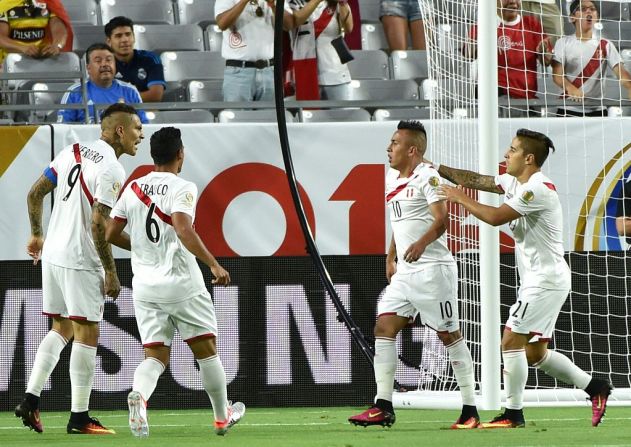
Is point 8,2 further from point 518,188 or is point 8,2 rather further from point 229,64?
point 518,188

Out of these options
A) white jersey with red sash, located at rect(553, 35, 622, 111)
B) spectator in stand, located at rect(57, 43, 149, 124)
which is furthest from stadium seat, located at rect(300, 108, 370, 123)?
white jersey with red sash, located at rect(553, 35, 622, 111)

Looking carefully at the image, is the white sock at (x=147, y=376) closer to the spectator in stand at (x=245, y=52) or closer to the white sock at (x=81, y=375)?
the white sock at (x=81, y=375)

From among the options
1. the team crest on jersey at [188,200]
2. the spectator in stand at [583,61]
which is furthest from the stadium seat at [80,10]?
the team crest on jersey at [188,200]

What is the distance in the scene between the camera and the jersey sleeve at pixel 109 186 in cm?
758

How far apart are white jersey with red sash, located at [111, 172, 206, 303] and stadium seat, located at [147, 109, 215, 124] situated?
153 inches

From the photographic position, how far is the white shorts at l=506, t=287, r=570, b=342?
7.61 m

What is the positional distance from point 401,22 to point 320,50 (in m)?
2.20

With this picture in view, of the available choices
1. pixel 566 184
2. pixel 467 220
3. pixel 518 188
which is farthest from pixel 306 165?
pixel 518 188

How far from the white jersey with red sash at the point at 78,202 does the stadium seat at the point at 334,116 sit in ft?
12.3

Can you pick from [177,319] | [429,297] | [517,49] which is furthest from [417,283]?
[517,49]

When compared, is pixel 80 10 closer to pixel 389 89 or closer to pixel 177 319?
pixel 389 89

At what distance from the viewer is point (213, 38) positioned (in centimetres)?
1296

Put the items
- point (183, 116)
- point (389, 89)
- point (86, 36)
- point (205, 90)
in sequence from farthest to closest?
point (86, 36) → point (389, 89) → point (205, 90) → point (183, 116)

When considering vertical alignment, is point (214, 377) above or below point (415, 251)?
below
